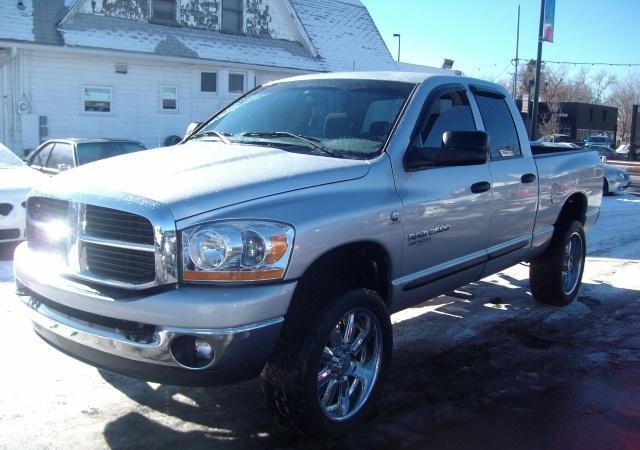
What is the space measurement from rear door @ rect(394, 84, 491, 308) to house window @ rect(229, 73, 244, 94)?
1627cm

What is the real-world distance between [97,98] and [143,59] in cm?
164

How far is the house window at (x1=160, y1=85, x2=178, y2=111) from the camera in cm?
1930

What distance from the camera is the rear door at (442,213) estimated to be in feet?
13.6

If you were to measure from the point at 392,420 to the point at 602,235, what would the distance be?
8177mm

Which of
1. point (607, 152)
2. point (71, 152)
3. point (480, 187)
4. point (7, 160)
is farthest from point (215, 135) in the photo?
point (607, 152)

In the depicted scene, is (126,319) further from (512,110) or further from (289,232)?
(512,110)

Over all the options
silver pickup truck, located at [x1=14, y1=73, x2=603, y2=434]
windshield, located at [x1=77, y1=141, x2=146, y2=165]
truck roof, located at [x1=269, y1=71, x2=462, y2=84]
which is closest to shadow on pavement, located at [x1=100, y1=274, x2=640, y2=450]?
silver pickup truck, located at [x1=14, y1=73, x2=603, y2=434]

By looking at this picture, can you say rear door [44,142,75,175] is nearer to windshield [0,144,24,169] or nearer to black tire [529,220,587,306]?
windshield [0,144,24,169]

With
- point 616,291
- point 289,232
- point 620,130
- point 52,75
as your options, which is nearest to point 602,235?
point 616,291

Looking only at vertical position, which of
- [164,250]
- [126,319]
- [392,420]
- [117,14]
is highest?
[117,14]

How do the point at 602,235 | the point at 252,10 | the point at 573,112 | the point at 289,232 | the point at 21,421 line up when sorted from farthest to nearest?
the point at 573,112, the point at 252,10, the point at 602,235, the point at 21,421, the point at 289,232

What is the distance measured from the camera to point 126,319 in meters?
3.17

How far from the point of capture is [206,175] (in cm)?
352

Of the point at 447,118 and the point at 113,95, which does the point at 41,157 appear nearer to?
the point at 113,95
